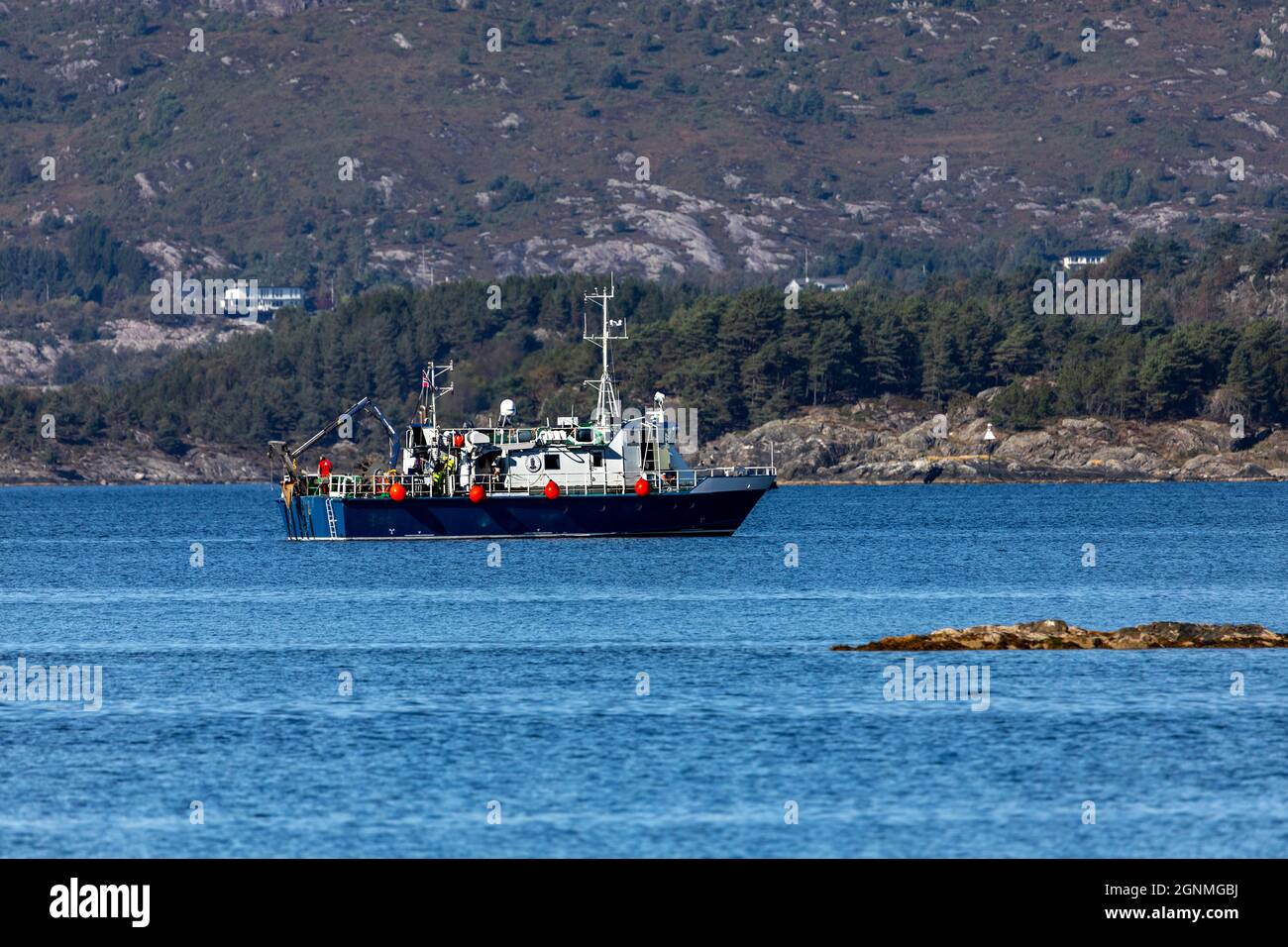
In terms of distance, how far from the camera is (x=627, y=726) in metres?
52.3

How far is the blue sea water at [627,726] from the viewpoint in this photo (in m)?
40.3

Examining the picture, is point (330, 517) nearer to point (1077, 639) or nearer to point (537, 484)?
point (537, 484)

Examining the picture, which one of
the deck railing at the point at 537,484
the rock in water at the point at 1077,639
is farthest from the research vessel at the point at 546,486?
the rock in water at the point at 1077,639

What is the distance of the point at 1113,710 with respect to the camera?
53.0 m

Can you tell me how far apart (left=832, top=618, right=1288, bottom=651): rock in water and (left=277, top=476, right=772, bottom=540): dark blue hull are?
54.1m

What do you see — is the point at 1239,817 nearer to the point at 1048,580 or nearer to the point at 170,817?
the point at 170,817

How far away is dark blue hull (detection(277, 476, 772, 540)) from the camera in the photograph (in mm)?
120562

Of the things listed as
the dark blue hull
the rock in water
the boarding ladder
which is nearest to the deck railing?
the dark blue hull

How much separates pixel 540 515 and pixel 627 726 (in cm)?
6955

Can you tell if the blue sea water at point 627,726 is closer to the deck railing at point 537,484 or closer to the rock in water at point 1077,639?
the rock in water at point 1077,639
